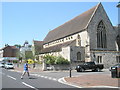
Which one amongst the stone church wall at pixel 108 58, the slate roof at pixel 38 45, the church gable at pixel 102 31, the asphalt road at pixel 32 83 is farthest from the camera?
the slate roof at pixel 38 45

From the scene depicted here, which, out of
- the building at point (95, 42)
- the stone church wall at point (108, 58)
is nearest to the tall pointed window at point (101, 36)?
the building at point (95, 42)

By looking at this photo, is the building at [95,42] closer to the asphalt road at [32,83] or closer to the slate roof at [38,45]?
the asphalt road at [32,83]

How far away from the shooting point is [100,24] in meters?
46.0

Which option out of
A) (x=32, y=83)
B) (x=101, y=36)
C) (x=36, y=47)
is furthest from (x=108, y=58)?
(x=36, y=47)

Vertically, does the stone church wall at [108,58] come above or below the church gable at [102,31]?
below

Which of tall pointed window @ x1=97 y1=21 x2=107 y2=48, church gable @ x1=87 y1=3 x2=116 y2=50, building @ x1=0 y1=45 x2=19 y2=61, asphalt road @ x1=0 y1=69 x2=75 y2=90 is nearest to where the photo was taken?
asphalt road @ x1=0 y1=69 x2=75 y2=90

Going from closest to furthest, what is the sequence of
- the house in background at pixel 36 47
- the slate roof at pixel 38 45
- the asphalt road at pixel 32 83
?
the asphalt road at pixel 32 83, the house in background at pixel 36 47, the slate roof at pixel 38 45

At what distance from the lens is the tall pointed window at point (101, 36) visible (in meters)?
45.5

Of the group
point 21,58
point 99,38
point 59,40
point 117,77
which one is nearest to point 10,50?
point 21,58

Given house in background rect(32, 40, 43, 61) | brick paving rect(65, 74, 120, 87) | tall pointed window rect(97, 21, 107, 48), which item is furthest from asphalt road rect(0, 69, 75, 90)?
house in background rect(32, 40, 43, 61)

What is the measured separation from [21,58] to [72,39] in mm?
31884

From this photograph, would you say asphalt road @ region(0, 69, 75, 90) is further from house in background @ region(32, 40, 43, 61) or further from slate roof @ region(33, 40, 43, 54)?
slate roof @ region(33, 40, 43, 54)

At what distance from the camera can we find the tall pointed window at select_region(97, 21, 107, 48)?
45541 millimetres

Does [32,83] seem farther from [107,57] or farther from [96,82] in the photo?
[107,57]
